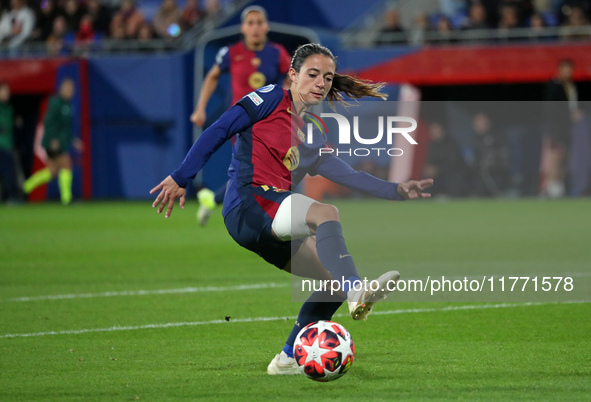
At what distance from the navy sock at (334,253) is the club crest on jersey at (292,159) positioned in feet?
2.10

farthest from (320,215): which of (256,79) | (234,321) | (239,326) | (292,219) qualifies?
(256,79)

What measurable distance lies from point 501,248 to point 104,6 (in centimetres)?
1554

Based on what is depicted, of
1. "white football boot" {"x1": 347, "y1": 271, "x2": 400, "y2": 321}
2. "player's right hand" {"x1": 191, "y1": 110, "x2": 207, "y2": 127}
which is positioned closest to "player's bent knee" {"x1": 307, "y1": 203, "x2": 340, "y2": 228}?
"white football boot" {"x1": 347, "y1": 271, "x2": 400, "y2": 321}

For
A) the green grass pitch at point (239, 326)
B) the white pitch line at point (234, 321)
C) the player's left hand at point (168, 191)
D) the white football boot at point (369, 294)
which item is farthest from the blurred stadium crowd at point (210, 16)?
the white football boot at point (369, 294)

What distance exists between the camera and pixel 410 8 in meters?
22.8

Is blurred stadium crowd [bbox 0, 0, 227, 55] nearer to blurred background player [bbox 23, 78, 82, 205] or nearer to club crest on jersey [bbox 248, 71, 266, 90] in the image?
blurred background player [bbox 23, 78, 82, 205]

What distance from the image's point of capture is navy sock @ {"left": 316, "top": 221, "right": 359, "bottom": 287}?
4664mm

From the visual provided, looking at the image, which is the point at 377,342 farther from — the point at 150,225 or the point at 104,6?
the point at 104,6

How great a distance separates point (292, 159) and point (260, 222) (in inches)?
20.8

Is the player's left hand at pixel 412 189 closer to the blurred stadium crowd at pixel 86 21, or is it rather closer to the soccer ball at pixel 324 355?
the soccer ball at pixel 324 355

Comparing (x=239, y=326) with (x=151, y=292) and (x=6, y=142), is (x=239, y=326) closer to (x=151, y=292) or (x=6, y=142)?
(x=151, y=292)

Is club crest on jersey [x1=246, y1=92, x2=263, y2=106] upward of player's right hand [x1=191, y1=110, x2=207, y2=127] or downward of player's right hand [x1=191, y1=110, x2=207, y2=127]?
upward

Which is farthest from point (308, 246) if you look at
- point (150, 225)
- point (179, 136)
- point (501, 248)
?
point (179, 136)

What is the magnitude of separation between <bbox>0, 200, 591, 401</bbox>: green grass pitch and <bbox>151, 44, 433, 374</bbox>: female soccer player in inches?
23.8
